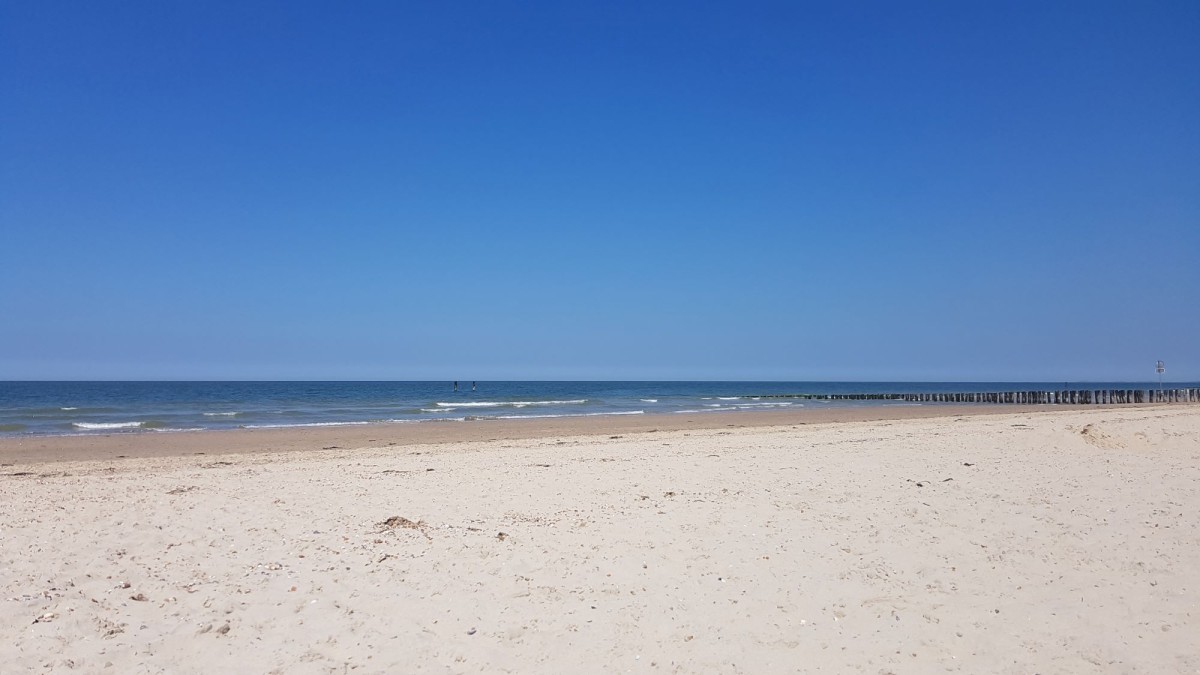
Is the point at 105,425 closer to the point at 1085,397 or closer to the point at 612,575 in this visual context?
the point at 612,575

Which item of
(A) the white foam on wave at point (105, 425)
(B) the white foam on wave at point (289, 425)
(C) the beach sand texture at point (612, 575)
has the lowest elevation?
(B) the white foam on wave at point (289, 425)

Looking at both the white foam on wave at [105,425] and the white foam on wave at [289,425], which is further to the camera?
the white foam on wave at [289,425]

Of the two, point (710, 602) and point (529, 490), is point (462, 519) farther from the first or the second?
point (710, 602)

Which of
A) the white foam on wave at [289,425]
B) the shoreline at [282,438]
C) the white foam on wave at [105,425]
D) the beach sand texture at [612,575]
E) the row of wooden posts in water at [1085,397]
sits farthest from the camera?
the row of wooden posts in water at [1085,397]

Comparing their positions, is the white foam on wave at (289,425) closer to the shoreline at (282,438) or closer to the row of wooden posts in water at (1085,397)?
the shoreline at (282,438)

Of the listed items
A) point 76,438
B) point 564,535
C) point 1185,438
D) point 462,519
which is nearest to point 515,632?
point 564,535

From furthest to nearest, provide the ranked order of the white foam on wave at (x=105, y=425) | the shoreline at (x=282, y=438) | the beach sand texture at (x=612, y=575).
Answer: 1. the white foam on wave at (x=105, y=425)
2. the shoreline at (x=282, y=438)
3. the beach sand texture at (x=612, y=575)

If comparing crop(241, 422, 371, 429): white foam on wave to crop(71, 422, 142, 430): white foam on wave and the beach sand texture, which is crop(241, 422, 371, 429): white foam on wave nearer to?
crop(71, 422, 142, 430): white foam on wave

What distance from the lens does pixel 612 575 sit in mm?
6102

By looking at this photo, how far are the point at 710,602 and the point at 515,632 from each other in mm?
1474

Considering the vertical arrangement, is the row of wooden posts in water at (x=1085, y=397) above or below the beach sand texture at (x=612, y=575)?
below

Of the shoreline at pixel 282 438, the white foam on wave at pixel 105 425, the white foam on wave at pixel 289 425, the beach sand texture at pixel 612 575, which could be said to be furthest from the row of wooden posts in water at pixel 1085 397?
the white foam on wave at pixel 105 425

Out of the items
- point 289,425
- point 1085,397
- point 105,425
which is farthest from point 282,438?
point 1085,397

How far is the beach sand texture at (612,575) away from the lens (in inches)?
189
